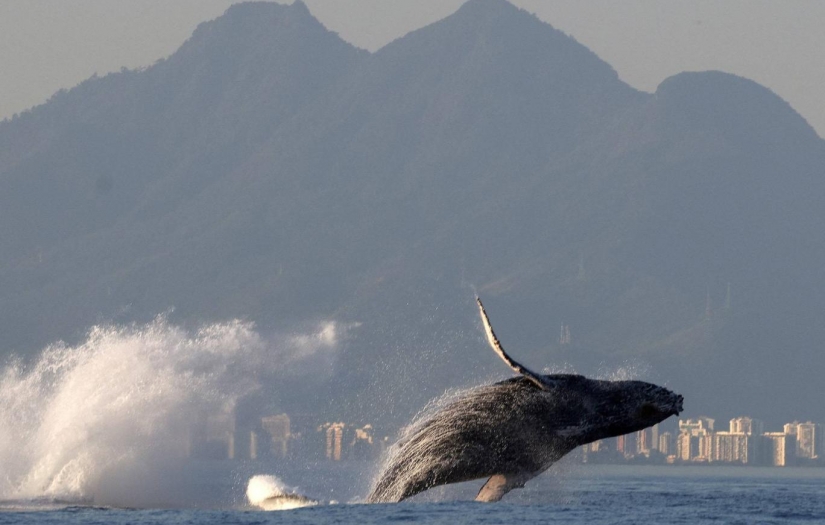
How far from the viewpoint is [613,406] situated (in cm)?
3650

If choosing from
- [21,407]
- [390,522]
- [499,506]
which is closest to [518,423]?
[390,522]

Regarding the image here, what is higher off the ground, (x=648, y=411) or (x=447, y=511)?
(x=648, y=411)

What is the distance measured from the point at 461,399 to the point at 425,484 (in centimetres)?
214

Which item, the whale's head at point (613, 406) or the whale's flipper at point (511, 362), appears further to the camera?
the whale's head at point (613, 406)

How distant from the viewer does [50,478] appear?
2060 inches

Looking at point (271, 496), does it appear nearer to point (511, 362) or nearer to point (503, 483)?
point (503, 483)

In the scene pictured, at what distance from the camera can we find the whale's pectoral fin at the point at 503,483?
36.5 metres

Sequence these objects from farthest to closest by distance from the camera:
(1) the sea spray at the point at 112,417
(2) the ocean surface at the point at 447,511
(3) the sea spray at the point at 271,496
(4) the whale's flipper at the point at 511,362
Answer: (1) the sea spray at the point at 112,417 < (3) the sea spray at the point at 271,496 < (2) the ocean surface at the point at 447,511 < (4) the whale's flipper at the point at 511,362

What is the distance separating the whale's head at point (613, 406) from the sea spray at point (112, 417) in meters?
18.8

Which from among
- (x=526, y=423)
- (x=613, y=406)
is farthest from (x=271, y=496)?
(x=613, y=406)

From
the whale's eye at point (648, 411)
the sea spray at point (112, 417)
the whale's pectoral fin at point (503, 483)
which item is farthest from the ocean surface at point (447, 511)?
the whale's eye at point (648, 411)

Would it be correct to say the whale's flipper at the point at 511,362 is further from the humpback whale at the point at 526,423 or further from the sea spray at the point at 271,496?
the sea spray at the point at 271,496

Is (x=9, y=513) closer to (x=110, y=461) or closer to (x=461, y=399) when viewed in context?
(x=110, y=461)

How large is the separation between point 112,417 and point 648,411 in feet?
79.6
